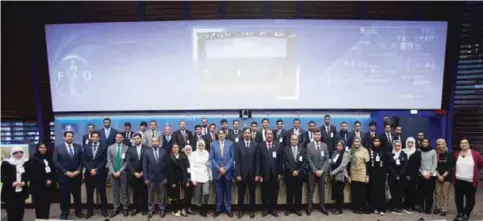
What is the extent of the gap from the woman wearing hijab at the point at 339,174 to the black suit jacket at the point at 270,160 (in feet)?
2.76

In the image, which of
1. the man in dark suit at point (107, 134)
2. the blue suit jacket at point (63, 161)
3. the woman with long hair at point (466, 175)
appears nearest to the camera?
the woman with long hair at point (466, 175)

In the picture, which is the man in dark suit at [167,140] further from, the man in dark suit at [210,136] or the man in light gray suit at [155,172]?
the man in light gray suit at [155,172]

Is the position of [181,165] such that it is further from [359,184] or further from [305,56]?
[305,56]

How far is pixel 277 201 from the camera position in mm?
5719

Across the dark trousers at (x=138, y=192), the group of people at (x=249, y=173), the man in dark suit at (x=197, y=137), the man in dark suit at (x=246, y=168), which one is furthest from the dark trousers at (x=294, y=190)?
the dark trousers at (x=138, y=192)

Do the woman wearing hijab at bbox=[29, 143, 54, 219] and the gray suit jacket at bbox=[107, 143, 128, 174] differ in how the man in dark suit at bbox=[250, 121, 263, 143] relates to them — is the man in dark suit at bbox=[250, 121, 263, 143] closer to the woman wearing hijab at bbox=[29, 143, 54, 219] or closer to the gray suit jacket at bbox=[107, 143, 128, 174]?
the gray suit jacket at bbox=[107, 143, 128, 174]

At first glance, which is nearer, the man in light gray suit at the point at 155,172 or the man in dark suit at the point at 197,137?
the man in light gray suit at the point at 155,172

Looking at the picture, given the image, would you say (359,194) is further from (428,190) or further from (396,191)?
(428,190)

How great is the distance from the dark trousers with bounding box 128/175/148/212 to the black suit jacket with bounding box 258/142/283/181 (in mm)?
1803

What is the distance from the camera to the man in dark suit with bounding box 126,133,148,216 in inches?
217

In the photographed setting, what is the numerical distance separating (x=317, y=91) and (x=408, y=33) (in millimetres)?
2074

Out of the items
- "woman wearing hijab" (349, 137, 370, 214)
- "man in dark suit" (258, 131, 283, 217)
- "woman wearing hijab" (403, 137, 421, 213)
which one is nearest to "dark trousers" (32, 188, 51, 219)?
"man in dark suit" (258, 131, 283, 217)

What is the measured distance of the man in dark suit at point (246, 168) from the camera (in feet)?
18.1

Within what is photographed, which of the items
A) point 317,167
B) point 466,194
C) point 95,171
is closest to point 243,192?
point 317,167
